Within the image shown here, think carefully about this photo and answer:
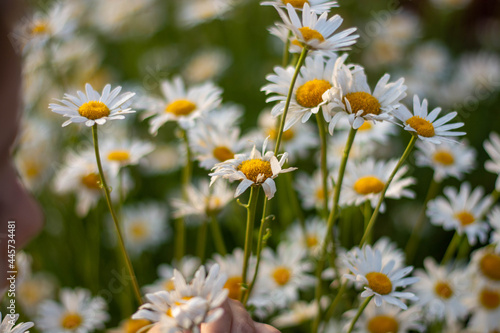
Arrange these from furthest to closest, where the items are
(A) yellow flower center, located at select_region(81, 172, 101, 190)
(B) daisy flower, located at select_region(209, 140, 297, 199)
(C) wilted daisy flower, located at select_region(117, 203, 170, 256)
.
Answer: (C) wilted daisy flower, located at select_region(117, 203, 170, 256) → (A) yellow flower center, located at select_region(81, 172, 101, 190) → (B) daisy flower, located at select_region(209, 140, 297, 199)

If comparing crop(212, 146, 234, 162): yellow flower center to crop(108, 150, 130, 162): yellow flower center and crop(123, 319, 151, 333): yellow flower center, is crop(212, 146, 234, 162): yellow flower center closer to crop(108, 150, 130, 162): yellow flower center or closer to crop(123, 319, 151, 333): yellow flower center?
crop(108, 150, 130, 162): yellow flower center

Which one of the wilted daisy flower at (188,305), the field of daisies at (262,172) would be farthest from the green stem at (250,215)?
the wilted daisy flower at (188,305)

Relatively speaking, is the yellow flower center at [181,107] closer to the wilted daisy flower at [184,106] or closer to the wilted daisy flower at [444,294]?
the wilted daisy flower at [184,106]

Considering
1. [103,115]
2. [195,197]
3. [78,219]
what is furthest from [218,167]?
[78,219]

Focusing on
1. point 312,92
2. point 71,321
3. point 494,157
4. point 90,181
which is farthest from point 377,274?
point 90,181

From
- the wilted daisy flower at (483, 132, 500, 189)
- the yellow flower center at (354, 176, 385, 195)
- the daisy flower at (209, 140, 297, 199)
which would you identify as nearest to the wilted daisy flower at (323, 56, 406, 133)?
the daisy flower at (209, 140, 297, 199)

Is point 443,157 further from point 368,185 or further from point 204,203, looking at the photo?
point 204,203

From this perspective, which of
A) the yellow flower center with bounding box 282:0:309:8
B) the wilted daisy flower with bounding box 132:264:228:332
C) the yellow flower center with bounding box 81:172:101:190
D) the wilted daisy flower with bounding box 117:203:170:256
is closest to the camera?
the wilted daisy flower with bounding box 132:264:228:332

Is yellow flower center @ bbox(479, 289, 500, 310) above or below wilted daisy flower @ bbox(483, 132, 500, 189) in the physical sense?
below
